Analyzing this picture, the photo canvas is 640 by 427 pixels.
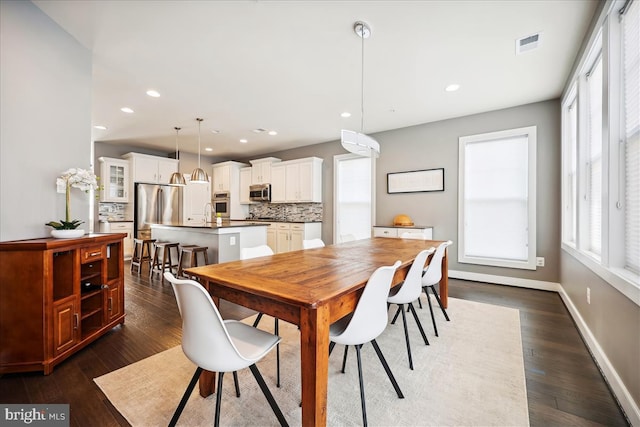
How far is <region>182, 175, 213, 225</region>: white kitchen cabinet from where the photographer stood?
22.2ft

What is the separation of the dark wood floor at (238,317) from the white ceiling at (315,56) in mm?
2646

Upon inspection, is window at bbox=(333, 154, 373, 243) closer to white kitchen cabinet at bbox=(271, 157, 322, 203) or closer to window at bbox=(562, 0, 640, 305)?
white kitchen cabinet at bbox=(271, 157, 322, 203)

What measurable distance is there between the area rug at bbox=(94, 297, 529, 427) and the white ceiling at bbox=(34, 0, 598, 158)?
104 inches

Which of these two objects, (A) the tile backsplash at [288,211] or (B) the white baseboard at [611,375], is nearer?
(B) the white baseboard at [611,375]

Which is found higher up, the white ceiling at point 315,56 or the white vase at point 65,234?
the white ceiling at point 315,56

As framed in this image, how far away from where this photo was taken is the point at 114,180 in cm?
584

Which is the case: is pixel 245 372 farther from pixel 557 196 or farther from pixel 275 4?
pixel 557 196

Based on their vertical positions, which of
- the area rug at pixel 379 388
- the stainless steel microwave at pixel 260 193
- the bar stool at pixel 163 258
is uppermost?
the stainless steel microwave at pixel 260 193

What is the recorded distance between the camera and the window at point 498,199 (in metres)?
3.91

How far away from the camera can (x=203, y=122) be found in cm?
471

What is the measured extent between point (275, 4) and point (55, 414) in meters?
2.94

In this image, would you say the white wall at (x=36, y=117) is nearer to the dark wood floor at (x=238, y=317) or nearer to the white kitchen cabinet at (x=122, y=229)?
the dark wood floor at (x=238, y=317)

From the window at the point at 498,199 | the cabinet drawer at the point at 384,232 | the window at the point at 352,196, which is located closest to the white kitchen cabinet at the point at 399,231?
the cabinet drawer at the point at 384,232

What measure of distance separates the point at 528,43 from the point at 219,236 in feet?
13.8
